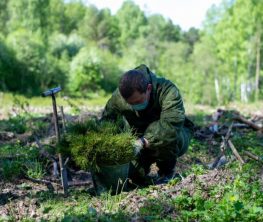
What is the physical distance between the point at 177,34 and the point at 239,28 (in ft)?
182

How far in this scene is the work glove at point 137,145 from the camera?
14.1 ft

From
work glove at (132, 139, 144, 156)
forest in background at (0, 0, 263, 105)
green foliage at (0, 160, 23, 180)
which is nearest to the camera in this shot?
work glove at (132, 139, 144, 156)

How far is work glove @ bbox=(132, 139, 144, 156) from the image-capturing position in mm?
4312

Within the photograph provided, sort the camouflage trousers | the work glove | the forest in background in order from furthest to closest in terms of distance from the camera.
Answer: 1. the forest in background
2. the camouflage trousers
3. the work glove

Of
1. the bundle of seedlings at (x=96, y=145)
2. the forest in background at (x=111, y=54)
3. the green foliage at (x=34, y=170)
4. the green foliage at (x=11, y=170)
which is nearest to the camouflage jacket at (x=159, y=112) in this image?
the bundle of seedlings at (x=96, y=145)

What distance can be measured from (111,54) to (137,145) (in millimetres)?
46890

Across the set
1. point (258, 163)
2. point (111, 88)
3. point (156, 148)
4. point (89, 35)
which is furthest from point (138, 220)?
point (89, 35)

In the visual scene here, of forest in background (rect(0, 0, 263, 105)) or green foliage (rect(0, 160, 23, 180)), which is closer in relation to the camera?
green foliage (rect(0, 160, 23, 180))

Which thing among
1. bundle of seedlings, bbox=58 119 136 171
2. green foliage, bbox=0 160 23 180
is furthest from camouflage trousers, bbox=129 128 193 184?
green foliage, bbox=0 160 23 180

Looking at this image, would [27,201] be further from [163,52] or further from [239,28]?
[163,52]

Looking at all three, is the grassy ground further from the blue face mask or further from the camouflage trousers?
the blue face mask

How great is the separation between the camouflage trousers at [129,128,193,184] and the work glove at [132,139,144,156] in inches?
8.8

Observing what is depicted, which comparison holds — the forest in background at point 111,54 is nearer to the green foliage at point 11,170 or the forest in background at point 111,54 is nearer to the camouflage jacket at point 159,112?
the green foliage at point 11,170

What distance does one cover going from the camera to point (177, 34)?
8819cm
